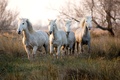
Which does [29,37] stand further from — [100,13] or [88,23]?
[100,13]

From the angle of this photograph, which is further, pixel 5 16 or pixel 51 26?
pixel 5 16

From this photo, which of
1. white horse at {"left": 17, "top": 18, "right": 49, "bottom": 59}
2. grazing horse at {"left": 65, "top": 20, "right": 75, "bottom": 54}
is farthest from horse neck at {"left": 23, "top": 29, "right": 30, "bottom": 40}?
grazing horse at {"left": 65, "top": 20, "right": 75, "bottom": 54}

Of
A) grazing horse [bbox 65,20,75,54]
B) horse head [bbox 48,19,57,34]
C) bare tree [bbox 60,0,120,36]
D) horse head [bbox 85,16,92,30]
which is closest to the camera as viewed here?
horse head [bbox 48,19,57,34]

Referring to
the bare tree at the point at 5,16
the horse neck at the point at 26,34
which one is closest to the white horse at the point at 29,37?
the horse neck at the point at 26,34

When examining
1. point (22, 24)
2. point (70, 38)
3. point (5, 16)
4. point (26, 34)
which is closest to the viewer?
point (22, 24)

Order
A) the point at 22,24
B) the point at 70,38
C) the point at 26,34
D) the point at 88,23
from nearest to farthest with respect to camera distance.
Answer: the point at 22,24, the point at 26,34, the point at 88,23, the point at 70,38

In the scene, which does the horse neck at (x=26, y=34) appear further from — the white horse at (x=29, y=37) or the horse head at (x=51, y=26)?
the horse head at (x=51, y=26)

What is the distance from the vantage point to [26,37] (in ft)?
39.1

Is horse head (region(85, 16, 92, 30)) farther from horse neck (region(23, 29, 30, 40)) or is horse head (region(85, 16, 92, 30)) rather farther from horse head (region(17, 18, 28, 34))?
horse head (region(17, 18, 28, 34))

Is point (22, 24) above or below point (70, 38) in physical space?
above

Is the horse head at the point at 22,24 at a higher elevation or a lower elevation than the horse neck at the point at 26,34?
higher

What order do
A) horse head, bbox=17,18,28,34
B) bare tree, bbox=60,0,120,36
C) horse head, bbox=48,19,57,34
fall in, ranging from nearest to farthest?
horse head, bbox=17,18,28,34
horse head, bbox=48,19,57,34
bare tree, bbox=60,0,120,36

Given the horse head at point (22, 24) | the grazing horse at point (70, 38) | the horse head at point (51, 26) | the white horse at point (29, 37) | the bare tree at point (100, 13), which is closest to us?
the horse head at point (22, 24)

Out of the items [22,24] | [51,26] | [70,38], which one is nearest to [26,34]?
[22,24]
